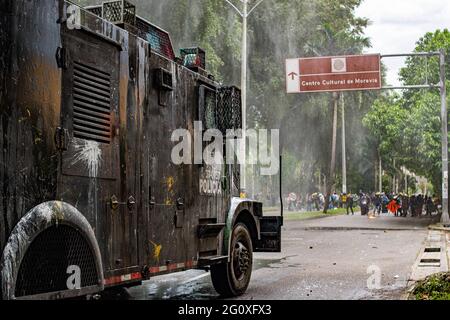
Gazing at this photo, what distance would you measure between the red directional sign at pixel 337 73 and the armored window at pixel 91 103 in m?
20.8

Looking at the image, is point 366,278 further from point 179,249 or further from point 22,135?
point 22,135

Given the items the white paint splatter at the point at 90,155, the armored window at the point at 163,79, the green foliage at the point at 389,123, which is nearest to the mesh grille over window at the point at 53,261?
the white paint splatter at the point at 90,155

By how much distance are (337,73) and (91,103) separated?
2121cm

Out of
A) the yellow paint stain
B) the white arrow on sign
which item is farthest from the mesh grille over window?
the white arrow on sign

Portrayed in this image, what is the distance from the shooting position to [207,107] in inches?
318

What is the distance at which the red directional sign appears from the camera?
25.4 meters

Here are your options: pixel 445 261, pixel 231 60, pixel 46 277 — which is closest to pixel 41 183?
pixel 46 277

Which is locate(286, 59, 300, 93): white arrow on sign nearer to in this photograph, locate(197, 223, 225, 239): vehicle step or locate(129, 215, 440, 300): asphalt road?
locate(129, 215, 440, 300): asphalt road

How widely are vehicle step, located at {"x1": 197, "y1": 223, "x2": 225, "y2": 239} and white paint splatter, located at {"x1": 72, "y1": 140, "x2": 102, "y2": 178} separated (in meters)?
2.46

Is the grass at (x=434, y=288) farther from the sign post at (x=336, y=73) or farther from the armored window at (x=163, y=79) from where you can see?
the sign post at (x=336, y=73)

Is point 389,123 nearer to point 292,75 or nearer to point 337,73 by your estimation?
point 337,73

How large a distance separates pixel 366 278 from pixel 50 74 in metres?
7.35

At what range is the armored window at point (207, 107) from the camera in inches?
310

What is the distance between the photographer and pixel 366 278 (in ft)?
34.9
